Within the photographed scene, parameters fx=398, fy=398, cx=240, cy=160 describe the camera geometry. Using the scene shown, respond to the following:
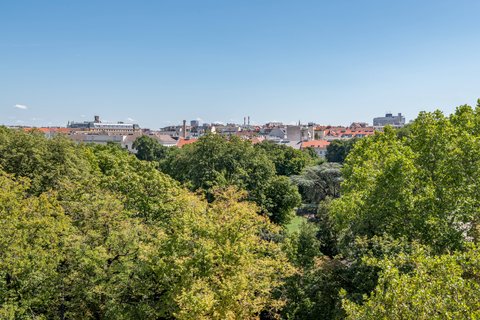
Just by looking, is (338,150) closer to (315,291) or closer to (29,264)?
A: (315,291)

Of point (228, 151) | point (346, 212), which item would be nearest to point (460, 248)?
point (346, 212)

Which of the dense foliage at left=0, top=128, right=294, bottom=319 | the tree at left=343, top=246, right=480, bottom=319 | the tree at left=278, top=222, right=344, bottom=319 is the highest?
the tree at left=343, top=246, right=480, bottom=319

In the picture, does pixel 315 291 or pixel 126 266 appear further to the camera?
pixel 315 291

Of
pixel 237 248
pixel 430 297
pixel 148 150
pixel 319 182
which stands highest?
pixel 148 150

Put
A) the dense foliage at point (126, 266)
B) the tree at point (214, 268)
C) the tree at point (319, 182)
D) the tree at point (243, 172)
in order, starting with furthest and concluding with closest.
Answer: the tree at point (319, 182)
the tree at point (243, 172)
the dense foliage at point (126, 266)
the tree at point (214, 268)

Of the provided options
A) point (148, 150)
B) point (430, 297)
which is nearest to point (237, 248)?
point (430, 297)

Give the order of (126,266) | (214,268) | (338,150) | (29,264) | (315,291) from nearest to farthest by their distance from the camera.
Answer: (214,268)
(29,264)
(126,266)
(315,291)
(338,150)

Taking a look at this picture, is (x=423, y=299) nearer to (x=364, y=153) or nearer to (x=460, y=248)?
(x=460, y=248)

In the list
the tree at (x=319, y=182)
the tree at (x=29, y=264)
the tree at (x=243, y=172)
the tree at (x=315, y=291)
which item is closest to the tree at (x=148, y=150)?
the tree at (x=319, y=182)

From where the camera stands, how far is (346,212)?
18625mm

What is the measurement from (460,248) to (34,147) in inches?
1217

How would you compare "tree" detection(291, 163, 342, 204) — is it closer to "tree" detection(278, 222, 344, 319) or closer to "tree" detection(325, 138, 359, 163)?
"tree" detection(278, 222, 344, 319)

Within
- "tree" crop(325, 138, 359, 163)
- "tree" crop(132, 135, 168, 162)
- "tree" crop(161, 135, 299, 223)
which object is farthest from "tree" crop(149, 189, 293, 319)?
"tree" crop(132, 135, 168, 162)

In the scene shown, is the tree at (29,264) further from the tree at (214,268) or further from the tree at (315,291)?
the tree at (315,291)
